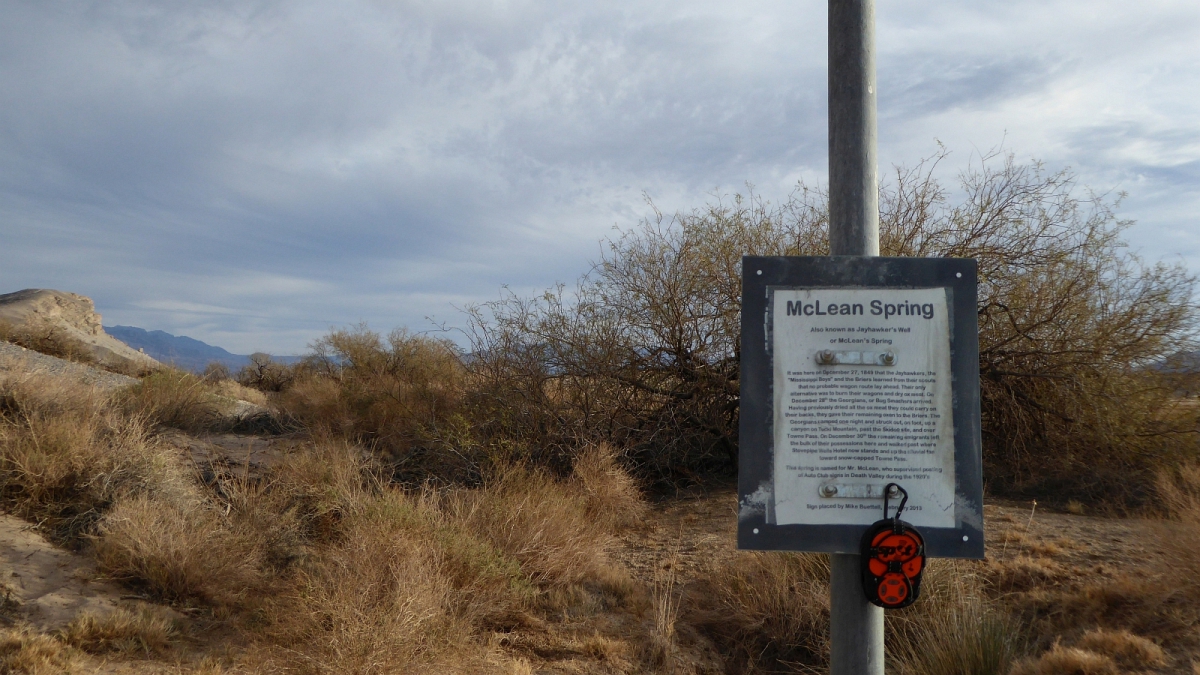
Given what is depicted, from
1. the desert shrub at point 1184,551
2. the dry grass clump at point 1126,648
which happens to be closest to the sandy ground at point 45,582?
the dry grass clump at point 1126,648

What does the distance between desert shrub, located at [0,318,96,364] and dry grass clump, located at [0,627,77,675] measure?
17.3m

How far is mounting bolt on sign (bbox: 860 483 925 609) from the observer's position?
2.35 m

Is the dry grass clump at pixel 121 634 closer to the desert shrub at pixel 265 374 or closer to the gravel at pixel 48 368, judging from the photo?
the gravel at pixel 48 368

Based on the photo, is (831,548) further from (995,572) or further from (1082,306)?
(1082,306)

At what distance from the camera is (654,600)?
204 inches

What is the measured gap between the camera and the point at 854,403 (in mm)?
2438

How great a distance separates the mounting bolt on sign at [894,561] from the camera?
92.4 inches

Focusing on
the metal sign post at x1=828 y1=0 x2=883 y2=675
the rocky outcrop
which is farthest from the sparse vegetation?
the rocky outcrop

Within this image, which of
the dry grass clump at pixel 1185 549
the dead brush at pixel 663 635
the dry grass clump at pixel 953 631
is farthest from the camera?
the dead brush at pixel 663 635

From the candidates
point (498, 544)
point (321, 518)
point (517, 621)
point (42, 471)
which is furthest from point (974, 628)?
point (42, 471)

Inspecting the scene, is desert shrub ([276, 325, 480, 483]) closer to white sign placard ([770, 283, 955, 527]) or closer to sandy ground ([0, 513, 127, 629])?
sandy ground ([0, 513, 127, 629])

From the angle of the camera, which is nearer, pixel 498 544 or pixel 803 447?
pixel 803 447

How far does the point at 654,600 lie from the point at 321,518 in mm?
3004

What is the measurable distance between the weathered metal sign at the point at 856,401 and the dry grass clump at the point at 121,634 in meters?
3.79
